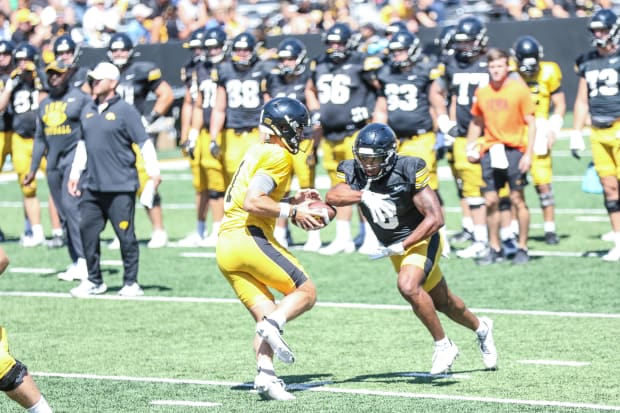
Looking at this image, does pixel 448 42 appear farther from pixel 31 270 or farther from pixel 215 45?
pixel 31 270

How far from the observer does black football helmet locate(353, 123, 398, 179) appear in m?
7.81

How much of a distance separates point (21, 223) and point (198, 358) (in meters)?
8.36

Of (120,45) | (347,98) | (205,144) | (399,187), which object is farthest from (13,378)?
(120,45)

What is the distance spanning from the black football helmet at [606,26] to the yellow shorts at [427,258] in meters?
4.82

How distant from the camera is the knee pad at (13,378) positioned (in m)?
6.27

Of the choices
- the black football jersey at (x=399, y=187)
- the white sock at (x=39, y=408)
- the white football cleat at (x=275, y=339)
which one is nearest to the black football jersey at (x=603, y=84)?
the black football jersey at (x=399, y=187)

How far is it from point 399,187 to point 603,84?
5.09 meters

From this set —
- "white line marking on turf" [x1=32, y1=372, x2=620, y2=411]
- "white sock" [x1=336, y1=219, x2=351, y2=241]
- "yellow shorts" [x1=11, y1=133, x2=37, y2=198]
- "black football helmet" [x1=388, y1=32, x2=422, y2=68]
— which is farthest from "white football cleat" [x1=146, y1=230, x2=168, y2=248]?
"white line marking on turf" [x1=32, y1=372, x2=620, y2=411]

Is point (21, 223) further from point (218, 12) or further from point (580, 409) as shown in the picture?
point (580, 409)

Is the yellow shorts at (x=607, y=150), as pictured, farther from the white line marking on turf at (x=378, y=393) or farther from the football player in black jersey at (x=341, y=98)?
the white line marking on turf at (x=378, y=393)

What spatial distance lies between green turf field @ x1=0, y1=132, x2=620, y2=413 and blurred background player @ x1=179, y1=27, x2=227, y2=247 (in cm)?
54

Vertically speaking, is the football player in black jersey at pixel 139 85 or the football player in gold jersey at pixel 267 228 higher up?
the football player in gold jersey at pixel 267 228

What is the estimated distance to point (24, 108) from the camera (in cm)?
1458

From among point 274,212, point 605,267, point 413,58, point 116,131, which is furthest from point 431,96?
point 274,212
